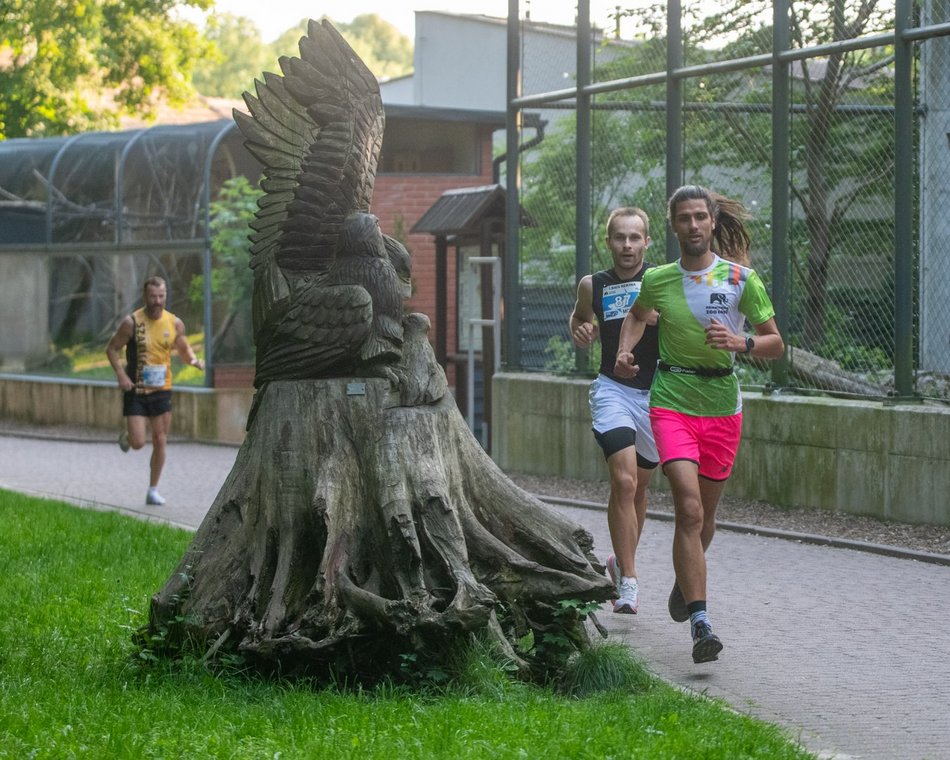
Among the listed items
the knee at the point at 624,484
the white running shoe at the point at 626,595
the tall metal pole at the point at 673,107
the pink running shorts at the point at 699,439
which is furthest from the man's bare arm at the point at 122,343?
the pink running shorts at the point at 699,439

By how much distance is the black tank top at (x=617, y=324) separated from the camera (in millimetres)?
8547

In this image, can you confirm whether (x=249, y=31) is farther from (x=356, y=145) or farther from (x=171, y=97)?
(x=356, y=145)

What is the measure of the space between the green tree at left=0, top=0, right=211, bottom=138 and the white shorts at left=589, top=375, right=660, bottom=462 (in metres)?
19.9

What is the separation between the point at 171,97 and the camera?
107 feet

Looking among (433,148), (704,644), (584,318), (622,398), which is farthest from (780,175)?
(433,148)

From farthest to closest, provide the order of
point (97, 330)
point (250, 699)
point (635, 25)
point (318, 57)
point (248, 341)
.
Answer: point (97, 330)
point (248, 341)
point (635, 25)
point (318, 57)
point (250, 699)

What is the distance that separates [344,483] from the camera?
257 inches

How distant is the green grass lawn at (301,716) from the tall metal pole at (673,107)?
7.99 metres

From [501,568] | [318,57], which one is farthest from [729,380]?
[318,57]

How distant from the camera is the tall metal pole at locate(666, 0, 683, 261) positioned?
46.6ft

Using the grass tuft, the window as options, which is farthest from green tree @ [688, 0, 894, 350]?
the window

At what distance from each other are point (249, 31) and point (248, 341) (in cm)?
10392

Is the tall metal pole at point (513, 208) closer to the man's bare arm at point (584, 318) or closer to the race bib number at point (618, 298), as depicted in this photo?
the man's bare arm at point (584, 318)

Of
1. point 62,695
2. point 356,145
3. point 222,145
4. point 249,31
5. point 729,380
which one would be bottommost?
point 62,695
